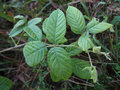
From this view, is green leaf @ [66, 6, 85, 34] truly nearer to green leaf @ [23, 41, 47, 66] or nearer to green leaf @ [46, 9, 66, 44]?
green leaf @ [46, 9, 66, 44]

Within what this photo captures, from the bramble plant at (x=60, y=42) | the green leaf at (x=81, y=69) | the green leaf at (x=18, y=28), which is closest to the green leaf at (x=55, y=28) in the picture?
the bramble plant at (x=60, y=42)

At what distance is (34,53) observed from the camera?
30.5 inches

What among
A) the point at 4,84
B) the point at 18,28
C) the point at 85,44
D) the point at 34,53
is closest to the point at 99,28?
the point at 85,44

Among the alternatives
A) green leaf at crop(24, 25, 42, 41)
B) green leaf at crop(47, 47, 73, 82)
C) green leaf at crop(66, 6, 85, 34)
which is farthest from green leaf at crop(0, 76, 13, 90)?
green leaf at crop(66, 6, 85, 34)

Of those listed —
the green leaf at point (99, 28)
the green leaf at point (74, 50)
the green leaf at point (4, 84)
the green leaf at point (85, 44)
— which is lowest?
the green leaf at point (4, 84)

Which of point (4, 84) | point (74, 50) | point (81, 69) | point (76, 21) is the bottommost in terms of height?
point (4, 84)

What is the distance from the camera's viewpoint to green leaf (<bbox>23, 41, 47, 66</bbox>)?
2.52 feet

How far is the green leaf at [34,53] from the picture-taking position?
2.52 feet

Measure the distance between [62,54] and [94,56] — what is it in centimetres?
57

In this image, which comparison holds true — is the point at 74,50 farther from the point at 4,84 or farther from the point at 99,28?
the point at 4,84

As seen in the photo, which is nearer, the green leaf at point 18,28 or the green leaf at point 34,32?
the green leaf at point 34,32

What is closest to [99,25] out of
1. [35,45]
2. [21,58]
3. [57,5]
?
[35,45]

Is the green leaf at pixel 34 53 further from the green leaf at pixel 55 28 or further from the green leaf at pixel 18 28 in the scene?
the green leaf at pixel 18 28

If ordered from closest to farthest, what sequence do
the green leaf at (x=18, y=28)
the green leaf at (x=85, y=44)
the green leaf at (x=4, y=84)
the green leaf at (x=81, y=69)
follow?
the green leaf at (x=85, y=44) < the green leaf at (x=81, y=69) < the green leaf at (x=18, y=28) < the green leaf at (x=4, y=84)
